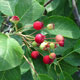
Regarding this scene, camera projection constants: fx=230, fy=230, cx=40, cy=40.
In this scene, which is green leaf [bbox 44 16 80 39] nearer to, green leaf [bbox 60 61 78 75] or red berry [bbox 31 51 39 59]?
red berry [bbox 31 51 39 59]

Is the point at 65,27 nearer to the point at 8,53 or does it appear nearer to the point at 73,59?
the point at 73,59

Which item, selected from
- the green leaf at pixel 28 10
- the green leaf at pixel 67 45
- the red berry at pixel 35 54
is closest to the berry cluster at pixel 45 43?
the red berry at pixel 35 54

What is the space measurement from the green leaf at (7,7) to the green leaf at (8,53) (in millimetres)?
343

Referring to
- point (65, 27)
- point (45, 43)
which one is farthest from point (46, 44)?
point (65, 27)

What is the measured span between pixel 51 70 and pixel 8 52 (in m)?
0.48

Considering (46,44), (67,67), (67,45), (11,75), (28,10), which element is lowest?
(67,67)

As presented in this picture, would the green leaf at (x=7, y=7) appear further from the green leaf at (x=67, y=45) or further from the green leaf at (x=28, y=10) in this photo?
the green leaf at (x=67, y=45)

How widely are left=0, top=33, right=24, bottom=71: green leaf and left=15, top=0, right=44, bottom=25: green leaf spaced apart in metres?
0.29

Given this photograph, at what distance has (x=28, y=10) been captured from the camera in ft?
4.68

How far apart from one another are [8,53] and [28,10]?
398 millimetres

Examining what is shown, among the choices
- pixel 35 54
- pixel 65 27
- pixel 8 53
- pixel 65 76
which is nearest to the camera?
pixel 8 53

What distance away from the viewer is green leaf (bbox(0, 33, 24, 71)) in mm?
1123

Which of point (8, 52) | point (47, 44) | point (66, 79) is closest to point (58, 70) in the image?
point (66, 79)

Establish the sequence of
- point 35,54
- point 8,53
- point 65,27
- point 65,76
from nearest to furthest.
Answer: point 8,53, point 35,54, point 65,27, point 65,76
